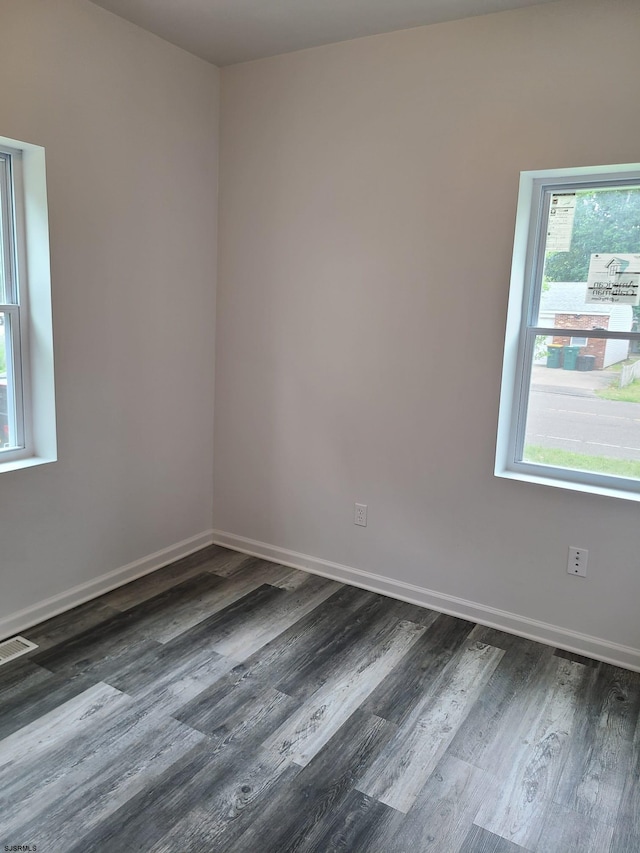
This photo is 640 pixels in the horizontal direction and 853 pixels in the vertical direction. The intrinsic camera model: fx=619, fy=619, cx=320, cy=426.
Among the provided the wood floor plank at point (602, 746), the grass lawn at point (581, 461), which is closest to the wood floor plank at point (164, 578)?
the grass lawn at point (581, 461)

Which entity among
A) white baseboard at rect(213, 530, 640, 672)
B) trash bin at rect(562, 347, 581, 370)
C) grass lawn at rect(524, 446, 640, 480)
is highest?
trash bin at rect(562, 347, 581, 370)

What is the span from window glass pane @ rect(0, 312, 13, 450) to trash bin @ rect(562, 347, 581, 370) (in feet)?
8.11

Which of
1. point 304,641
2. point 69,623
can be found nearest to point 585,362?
point 304,641

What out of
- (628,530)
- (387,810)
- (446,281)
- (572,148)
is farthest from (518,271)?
(387,810)

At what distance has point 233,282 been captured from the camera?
354cm

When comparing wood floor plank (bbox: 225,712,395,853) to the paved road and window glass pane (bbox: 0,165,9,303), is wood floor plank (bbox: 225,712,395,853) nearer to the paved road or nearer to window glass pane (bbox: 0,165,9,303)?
the paved road

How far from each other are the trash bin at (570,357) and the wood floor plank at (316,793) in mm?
1704

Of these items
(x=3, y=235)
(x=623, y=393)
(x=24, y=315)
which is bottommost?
(x=623, y=393)

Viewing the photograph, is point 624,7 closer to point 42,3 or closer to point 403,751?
point 42,3

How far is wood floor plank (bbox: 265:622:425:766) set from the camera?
6.92ft

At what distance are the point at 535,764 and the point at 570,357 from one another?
1659mm

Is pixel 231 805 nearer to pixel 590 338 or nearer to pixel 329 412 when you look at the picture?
pixel 329 412

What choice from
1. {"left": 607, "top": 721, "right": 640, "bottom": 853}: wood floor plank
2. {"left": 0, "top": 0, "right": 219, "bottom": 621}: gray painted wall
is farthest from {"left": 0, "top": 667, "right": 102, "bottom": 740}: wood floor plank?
{"left": 607, "top": 721, "right": 640, "bottom": 853}: wood floor plank

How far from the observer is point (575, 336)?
276 cm
